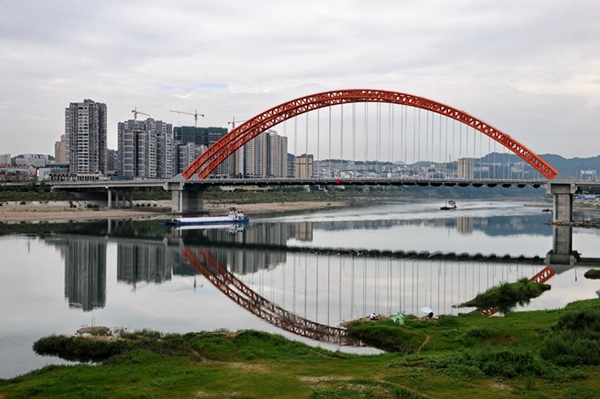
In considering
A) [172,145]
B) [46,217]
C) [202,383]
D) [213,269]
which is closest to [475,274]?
[213,269]

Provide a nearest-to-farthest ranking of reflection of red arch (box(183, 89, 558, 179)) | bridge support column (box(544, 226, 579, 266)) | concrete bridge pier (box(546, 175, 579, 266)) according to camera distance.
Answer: bridge support column (box(544, 226, 579, 266)) < concrete bridge pier (box(546, 175, 579, 266)) < reflection of red arch (box(183, 89, 558, 179))

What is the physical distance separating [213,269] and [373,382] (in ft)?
71.4

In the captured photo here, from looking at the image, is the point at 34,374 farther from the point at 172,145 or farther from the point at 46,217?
the point at 172,145

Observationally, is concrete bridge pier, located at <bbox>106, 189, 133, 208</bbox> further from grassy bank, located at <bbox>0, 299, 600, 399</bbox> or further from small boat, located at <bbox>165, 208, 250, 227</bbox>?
grassy bank, located at <bbox>0, 299, 600, 399</bbox>

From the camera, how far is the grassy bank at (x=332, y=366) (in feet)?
33.8

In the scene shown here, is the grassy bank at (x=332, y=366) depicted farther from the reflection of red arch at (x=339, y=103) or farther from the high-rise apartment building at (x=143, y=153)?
the high-rise apartment building at (x=143, y=153)

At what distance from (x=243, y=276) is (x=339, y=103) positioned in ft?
110

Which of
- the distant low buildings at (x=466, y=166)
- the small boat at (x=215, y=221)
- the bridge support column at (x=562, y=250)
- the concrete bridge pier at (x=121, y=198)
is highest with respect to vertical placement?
the distant low buildings at (x=466, y=166)

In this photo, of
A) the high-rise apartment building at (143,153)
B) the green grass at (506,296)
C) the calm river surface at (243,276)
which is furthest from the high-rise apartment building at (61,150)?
the green grass at (506,296)

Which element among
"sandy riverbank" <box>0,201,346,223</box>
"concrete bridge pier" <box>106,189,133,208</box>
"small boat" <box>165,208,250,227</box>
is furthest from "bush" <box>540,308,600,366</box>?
"concrete bridge pier" <box>106,189,133,208</box>

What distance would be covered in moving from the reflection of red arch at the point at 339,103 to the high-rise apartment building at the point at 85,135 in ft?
194

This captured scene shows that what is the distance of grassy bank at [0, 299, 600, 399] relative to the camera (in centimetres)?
1030

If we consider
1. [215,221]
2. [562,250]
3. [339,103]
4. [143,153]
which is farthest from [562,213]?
[143,153]

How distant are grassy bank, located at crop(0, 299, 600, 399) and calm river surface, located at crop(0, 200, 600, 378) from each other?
1.73 meters
